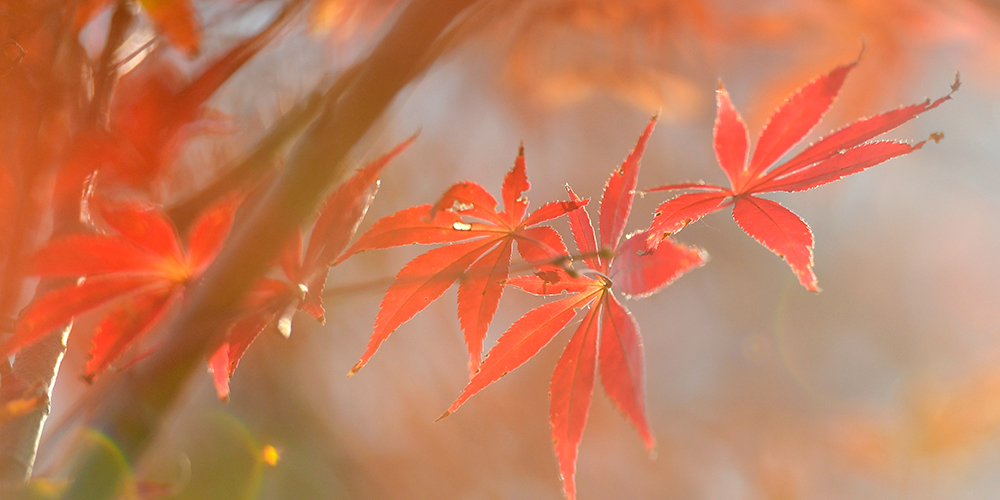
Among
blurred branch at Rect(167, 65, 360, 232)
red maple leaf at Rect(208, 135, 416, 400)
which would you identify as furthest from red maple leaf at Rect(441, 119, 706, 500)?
blurred branch at Rect(167, 65, 360, 232)

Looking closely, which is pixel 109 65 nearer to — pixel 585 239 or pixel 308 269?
pixel 308 269

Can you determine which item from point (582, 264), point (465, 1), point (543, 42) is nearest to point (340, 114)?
point (465, 1)

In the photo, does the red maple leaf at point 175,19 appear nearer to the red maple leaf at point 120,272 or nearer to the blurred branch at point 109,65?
the blurred branch at point 109,65

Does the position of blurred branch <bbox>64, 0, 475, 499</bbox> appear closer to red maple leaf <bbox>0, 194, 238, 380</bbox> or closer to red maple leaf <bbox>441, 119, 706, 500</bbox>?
red maple leaf <bbox>0, 194, 238, 380</bbox>

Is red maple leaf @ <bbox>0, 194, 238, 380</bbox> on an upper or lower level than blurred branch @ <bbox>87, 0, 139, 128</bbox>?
lower

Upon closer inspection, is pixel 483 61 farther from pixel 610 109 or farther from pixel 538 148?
pixel 610 109

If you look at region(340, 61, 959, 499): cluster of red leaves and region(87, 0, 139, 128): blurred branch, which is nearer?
region(340, 61, 959, 499): cluster of red leaves
